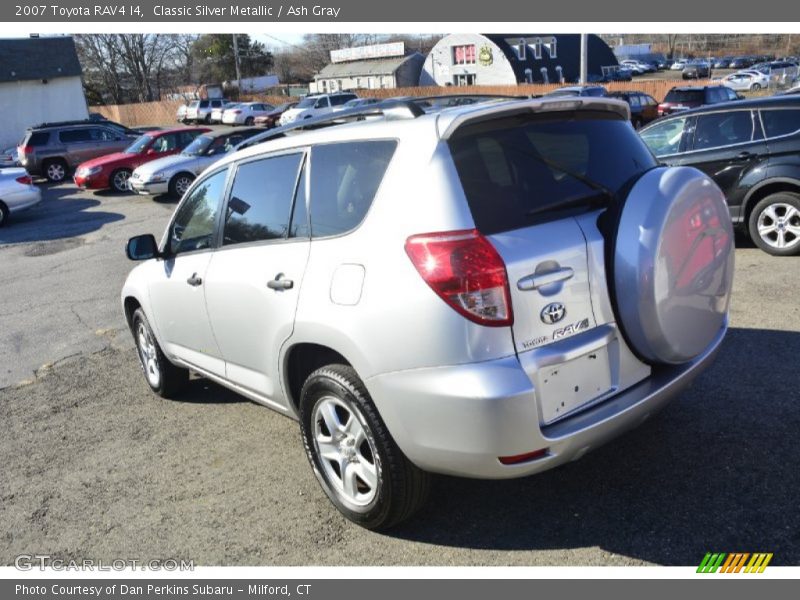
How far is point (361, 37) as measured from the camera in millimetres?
99375

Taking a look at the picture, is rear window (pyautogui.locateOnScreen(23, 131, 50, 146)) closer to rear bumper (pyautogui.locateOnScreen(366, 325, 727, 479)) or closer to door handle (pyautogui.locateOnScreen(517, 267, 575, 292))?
rear bumper (pyautogui.locateOnScreen(366, 325, 727, 479))

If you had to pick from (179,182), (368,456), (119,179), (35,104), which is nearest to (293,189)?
(368,456)

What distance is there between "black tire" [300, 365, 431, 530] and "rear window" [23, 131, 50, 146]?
23.2 meters

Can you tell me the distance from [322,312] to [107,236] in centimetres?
1153

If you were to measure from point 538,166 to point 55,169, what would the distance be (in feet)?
77.4

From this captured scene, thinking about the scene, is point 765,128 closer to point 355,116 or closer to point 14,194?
point 355,116

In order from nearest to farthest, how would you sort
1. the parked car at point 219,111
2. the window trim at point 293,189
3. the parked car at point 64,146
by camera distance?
the window trim at point 293,189
the parked car at point 64,146
the parked car at point 219,111

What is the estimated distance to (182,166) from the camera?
16594 millimetres

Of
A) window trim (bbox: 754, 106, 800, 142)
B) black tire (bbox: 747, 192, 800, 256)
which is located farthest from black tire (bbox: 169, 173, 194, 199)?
black tire (bbox: 747, 192, 800, 256)

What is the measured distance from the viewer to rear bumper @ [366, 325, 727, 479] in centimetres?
264

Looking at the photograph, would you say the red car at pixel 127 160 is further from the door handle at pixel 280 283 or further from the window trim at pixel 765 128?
the door handle at pixel 280 283

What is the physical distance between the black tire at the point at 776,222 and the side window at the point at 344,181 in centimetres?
599

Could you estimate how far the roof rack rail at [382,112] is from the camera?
3189 mm

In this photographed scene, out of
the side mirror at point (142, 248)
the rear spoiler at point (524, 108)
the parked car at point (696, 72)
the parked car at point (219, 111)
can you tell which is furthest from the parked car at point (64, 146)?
the parked car at point (696, 72)
